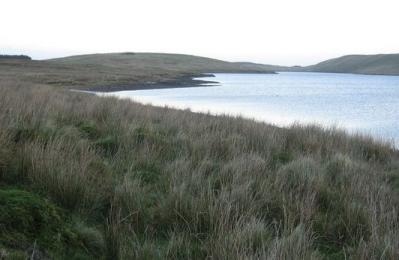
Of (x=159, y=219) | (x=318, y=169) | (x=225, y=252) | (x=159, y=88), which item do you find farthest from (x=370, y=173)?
(x=159, y=88)

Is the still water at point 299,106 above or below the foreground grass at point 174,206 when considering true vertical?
below

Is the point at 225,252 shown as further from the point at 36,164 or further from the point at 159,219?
the point at 36,164

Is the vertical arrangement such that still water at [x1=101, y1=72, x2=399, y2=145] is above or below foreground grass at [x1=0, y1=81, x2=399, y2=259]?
below

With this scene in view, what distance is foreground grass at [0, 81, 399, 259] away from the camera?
3025 millimetres

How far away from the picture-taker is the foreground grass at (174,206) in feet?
9.93

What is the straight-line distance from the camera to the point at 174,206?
392 centimetres

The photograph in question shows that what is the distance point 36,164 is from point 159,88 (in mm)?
54034

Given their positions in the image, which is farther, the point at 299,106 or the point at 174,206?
the point at 299,106

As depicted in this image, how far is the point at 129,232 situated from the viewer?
331 centimetres

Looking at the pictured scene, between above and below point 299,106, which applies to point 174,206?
above

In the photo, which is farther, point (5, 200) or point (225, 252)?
point (5, 200)

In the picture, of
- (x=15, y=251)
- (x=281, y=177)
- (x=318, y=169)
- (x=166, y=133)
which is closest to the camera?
(x=15, y=251)

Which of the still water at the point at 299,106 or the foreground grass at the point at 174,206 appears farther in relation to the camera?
the still water at the point at 299,106

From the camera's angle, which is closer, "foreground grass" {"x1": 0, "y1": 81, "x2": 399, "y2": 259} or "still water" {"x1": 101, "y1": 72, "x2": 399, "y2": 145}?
"foreground grass" {"x1": 0, "y1": 81, "x2": 399, "y2": 259}
